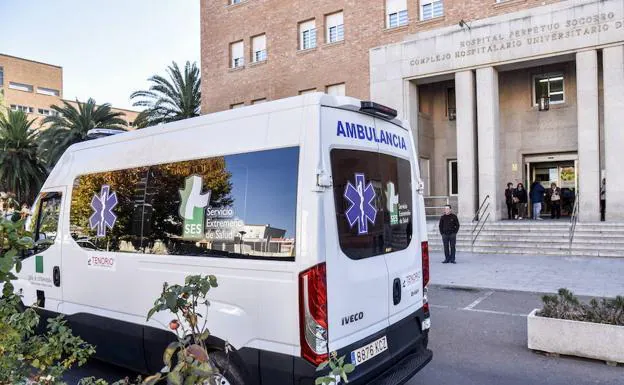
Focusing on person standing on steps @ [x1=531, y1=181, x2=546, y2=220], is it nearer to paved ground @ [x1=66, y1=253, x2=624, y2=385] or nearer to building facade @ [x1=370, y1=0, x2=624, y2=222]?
building facade @ [x1=370, y1=0, x2=624, y2=222]

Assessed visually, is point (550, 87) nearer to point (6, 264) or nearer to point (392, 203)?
point (392, 203)

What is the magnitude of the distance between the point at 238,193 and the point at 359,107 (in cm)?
114

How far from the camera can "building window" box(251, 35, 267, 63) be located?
24.9 meters

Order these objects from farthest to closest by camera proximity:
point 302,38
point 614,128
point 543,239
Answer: point 302,38
point 614,128
point 543,239

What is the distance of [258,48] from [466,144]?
12.3 metres

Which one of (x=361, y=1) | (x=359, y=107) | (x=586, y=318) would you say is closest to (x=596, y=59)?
(x=361, y=1)

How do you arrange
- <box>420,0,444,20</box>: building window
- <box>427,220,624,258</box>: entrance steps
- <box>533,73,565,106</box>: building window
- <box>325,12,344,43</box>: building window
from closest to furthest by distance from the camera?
<box>427,220,624,258</box>: entrance steps < <box>533,73,565,106</box>: building window < <box>420,0,444,20</box>: building window < <box>325,12,344,43</box>: building window

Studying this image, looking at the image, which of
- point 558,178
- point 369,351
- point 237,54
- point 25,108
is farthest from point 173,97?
point 25,108

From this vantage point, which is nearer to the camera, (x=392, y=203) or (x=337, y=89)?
(x=392, y=203)

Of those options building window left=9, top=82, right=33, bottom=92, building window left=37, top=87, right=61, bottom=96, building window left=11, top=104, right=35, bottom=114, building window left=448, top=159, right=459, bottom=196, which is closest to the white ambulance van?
building window left=448, top=159, right=459, bottom=196

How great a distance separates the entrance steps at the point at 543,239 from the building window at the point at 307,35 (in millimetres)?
11503

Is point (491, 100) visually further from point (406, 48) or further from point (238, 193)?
point (238, 193)

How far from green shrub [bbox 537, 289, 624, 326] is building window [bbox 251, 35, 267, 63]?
2136cm

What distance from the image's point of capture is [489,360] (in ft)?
17.7
